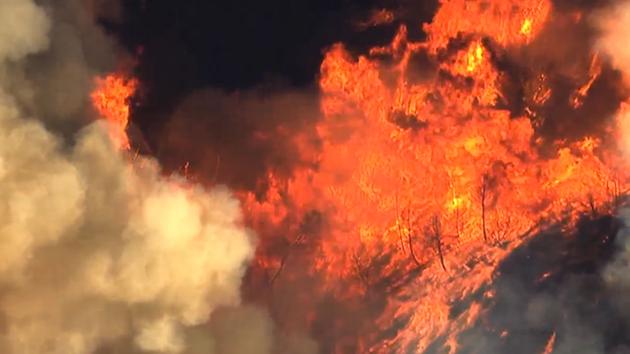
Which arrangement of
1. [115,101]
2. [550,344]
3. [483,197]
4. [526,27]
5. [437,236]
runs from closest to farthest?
[550,344]
[115,101]
[483,197]
[437,236]
[526,27]

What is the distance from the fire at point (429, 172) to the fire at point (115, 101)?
3.30 m

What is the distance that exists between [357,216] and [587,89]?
5896mm

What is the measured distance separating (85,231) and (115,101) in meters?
3.43

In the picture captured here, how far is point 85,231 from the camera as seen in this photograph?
1362 cm

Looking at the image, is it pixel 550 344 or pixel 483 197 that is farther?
pixel 483 197

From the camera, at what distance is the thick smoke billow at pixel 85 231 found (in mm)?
12891

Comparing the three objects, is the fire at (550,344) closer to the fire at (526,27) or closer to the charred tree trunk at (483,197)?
the charred tree trunk at (483,197)

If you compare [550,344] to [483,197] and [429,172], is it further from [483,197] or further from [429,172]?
[429,172]

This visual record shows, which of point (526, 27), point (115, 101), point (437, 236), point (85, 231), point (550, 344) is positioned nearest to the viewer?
point (85, 231)

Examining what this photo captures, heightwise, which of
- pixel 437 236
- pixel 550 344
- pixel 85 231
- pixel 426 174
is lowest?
pixel 550 344

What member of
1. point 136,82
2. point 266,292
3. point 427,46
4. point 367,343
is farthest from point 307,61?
point 367,343

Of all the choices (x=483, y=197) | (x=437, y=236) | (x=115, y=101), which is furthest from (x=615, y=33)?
(x=115, y=101)

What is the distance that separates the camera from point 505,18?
17422mm

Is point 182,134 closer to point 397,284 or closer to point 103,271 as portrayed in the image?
point 103,271
